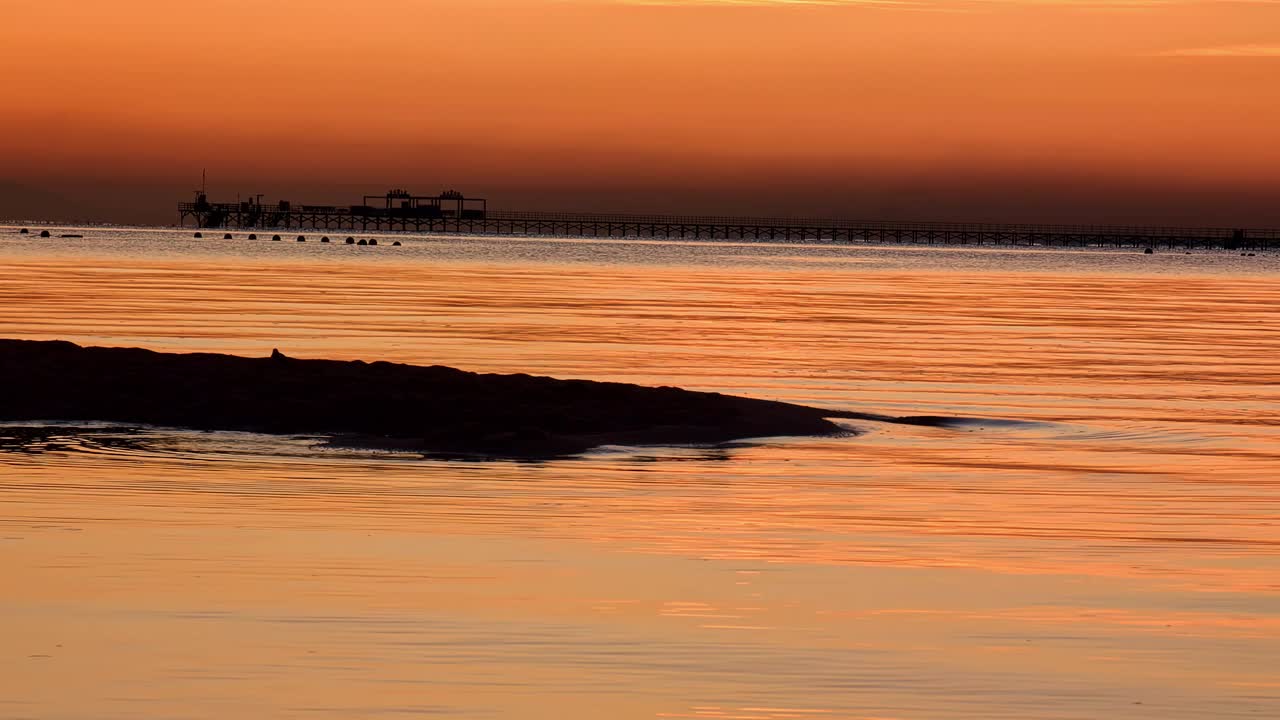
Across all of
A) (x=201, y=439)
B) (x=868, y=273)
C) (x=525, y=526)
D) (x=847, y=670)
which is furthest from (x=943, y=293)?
(x=847, y=670)

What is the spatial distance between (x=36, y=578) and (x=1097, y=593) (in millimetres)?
7488

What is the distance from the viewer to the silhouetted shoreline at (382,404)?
25.1m

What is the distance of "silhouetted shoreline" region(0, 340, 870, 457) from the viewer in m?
25.1

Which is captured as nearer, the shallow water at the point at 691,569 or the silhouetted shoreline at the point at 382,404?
the shallow water at the point at 691,569

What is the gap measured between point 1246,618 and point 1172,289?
89356 mm

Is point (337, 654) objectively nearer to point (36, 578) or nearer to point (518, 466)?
point (36, 578)

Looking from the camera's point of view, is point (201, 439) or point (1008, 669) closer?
point (1008, 669)

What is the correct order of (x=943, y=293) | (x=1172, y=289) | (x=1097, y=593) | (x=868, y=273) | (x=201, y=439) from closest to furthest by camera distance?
(x=1097, y=593) → (x=201, y=439) → (x=943, y=293) → (x=1172, y=289) → (x=868, y=273)

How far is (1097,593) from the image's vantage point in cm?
1371

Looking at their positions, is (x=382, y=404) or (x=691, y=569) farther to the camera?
(x=382, y=404)

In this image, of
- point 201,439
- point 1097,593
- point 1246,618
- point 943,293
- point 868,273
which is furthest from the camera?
point 868,273

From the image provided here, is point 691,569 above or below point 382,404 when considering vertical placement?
above

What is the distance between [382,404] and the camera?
25984mm

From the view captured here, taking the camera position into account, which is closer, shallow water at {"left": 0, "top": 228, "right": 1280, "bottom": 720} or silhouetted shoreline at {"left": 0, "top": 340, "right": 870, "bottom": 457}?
shallow water at {"left": 0, "top": 228, "right": 1280, "bottom": 720}
